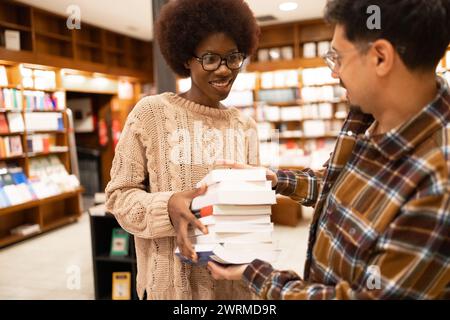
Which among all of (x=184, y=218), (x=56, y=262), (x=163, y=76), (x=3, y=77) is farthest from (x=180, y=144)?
(x=3, y=77)

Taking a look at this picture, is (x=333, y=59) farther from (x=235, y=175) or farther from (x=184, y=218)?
(x=184, y=218)

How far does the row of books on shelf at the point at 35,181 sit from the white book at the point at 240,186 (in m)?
4.23

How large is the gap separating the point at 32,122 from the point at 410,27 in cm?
511

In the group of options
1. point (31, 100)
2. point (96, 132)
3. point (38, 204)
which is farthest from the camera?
point (96, 132)

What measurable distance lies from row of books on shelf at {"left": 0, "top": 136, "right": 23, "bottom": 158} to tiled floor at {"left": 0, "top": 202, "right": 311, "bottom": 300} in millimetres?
1097

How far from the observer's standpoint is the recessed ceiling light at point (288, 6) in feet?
17.9

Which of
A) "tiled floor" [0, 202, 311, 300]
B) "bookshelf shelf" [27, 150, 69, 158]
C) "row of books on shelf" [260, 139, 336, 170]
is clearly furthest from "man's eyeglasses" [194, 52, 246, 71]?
"row of books on shelf" [260, 139, 336, 170]

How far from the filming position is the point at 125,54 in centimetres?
671

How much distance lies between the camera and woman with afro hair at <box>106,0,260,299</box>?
3.46 ft

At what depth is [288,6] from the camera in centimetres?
559

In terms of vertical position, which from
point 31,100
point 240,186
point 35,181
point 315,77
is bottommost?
point 35,181

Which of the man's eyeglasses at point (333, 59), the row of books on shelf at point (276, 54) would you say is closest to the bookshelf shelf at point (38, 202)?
the row of books on shelf at point (276, 54)
